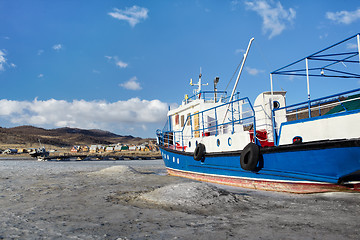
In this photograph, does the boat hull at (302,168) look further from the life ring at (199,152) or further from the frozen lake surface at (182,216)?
the life ring at (199,152)

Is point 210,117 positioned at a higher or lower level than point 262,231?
higher

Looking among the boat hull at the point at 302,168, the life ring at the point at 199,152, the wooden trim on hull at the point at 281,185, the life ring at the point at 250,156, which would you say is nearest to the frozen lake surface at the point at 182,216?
the wooden trim on hull at the point at 281,185

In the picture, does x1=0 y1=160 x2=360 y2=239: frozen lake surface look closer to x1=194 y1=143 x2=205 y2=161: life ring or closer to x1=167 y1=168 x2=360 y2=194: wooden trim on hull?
x1=167 y1=168 x2=360 y2=194: wooden trim on hull

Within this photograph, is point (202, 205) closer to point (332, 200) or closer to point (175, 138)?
point (332, 200)

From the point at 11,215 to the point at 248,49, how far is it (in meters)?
11.2

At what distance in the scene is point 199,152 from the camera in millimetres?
12086

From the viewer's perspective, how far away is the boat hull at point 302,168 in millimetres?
7031

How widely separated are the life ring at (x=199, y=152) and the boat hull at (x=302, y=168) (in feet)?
3.96

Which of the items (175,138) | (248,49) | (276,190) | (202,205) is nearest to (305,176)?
(276,190)

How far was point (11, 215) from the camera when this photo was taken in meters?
5.59

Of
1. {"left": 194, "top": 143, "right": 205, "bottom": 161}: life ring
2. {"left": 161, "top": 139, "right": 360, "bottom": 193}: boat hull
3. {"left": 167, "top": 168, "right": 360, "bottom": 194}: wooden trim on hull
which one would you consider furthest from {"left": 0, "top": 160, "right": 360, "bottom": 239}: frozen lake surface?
{"left": 194, "top": 143, "right": 205, "bottom": 161}: life ring

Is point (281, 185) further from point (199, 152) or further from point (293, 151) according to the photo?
point (199, 152)

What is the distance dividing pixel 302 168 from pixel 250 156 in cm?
168

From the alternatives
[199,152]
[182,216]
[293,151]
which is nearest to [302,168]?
[293,151]
